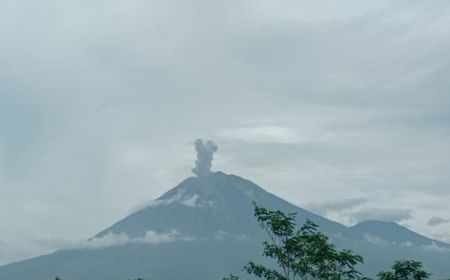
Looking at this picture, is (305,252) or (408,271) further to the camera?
(305,252)

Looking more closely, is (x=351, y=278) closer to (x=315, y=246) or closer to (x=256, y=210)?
(x=315, y=246)

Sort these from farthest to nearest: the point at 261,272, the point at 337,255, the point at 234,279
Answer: the point at 234,279 → the point at 261,272 → the point at 337,255

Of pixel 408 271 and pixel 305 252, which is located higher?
pixel 305 252

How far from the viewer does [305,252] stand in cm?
2289

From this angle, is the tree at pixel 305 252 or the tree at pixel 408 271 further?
the tree at pixel 305 252

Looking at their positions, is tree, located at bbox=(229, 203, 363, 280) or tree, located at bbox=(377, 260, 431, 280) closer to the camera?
tree, located at bbox=(377, 260, 431, 280)

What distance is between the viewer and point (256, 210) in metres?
23.2

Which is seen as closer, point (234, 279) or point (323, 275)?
point (323, 275)

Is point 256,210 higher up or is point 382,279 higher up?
point 256,210

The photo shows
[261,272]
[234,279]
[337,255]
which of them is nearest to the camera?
[337,255]

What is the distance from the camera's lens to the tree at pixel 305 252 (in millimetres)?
22156

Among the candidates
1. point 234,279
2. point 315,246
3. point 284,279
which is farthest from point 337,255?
point 234,279

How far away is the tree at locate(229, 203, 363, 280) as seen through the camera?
72.7 feet

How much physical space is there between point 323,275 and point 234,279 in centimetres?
680
